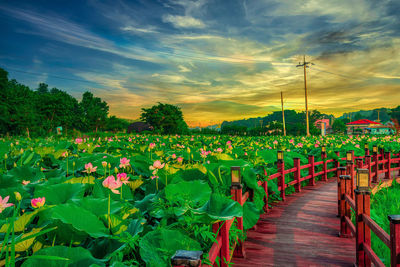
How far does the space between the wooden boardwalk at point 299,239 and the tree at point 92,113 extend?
4640 cm

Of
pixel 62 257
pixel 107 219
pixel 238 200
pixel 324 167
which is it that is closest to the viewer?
pixel 62 257

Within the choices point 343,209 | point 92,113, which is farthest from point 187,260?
point 92,113

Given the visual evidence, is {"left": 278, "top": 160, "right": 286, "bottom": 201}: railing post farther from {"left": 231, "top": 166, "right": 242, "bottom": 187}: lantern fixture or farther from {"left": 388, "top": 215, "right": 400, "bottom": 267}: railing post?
{"left": 388, "top": 215, "right": 400, "bottom": 267}: railing post

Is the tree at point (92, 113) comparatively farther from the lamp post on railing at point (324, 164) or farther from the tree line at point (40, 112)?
the lamp post on railing at point (324, 164)

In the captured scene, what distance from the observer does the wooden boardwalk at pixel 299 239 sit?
10.3ft

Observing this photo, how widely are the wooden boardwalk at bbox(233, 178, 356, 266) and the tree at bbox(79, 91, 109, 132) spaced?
46399 millimetres

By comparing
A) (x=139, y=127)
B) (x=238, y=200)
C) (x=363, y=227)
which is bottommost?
(x=363, y=227)

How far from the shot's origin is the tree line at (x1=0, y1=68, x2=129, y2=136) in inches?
1093

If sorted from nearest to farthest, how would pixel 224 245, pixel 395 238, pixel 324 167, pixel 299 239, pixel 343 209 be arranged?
pixel 395 238 < pixel 224 245 < pixel 299 239 < pixel 343 209 < pixel 324 167

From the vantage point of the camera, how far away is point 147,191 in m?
2.33

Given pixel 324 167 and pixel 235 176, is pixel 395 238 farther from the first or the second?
pixel 324 167

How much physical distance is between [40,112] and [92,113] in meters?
13.7

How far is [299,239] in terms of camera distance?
12.2 ft

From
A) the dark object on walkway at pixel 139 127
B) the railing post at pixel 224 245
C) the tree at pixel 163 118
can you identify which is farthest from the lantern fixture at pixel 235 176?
the dark object on walkway at pixel 139 127
